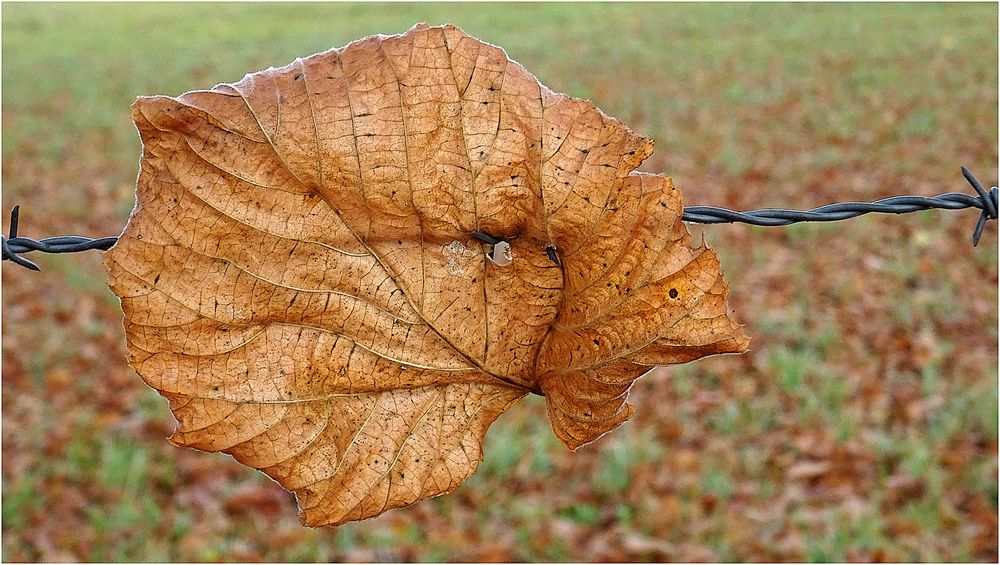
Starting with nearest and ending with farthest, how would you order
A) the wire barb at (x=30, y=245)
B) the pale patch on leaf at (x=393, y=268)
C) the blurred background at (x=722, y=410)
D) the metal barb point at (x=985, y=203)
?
the pale patch on leaf at (x=393, y=268) → the wire barb at (x=30, y=245) → the metal barb point at (x=985, y=203) → the blurred background at (x=722, y=410)

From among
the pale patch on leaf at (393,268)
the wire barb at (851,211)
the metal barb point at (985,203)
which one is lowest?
the pale patch on leaf at (393,268)

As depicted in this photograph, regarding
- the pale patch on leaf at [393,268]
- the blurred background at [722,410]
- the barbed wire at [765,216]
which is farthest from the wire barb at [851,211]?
the blurred background at [722,410]

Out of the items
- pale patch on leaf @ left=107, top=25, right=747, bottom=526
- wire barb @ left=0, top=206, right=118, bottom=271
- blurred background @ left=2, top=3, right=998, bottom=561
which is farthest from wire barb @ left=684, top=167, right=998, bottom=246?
blurred background @ left=2, top=3, right=998, bottom=561

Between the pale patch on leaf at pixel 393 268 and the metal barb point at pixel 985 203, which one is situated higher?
the metal barb point at pixel 985 203

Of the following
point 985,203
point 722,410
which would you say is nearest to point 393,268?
point 985,203

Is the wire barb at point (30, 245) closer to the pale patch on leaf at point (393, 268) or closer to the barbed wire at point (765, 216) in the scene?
the barbed wire at point (765, 216)

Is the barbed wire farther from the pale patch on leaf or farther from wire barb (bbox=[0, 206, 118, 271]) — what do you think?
the pale patch on leaf

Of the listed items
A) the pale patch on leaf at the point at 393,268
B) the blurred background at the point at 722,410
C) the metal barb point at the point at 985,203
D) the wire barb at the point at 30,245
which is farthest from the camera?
the blurred background at the point at 722,410
